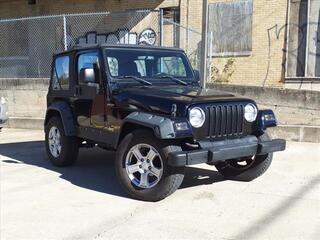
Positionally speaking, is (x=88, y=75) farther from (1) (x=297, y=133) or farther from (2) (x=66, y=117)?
(1) (x=297, y=133)

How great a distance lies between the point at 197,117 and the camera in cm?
592

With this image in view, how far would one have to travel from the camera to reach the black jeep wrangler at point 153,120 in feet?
19.2

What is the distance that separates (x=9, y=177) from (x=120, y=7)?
12219mm

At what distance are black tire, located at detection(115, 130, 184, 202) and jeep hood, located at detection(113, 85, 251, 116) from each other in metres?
0.35

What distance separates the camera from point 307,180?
7.09m

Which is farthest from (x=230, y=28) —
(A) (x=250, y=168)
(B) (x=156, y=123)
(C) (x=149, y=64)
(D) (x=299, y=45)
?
(B) (x=156, y=123)

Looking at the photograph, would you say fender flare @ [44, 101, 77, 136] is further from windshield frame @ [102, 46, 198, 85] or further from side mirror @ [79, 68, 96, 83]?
windshield frame @ [102, 46, 198, 85]

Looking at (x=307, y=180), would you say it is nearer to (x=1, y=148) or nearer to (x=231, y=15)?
(x=1, y=148)

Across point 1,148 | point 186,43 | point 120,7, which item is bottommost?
point 1,148

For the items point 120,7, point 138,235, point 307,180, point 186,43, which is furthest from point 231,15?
point 138,235

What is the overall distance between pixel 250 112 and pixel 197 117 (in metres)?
0.90

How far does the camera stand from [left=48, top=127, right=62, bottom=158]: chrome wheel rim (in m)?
8.20

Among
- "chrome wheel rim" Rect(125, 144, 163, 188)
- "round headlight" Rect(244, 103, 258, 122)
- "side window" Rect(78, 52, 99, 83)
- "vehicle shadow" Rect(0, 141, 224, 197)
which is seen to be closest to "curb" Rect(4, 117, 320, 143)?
"vehicle shadow" Rect(0, 141, 224, 197)

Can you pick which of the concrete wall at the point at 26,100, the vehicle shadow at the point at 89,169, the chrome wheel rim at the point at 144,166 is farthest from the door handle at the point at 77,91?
the concrete wall at the point at 26,100
